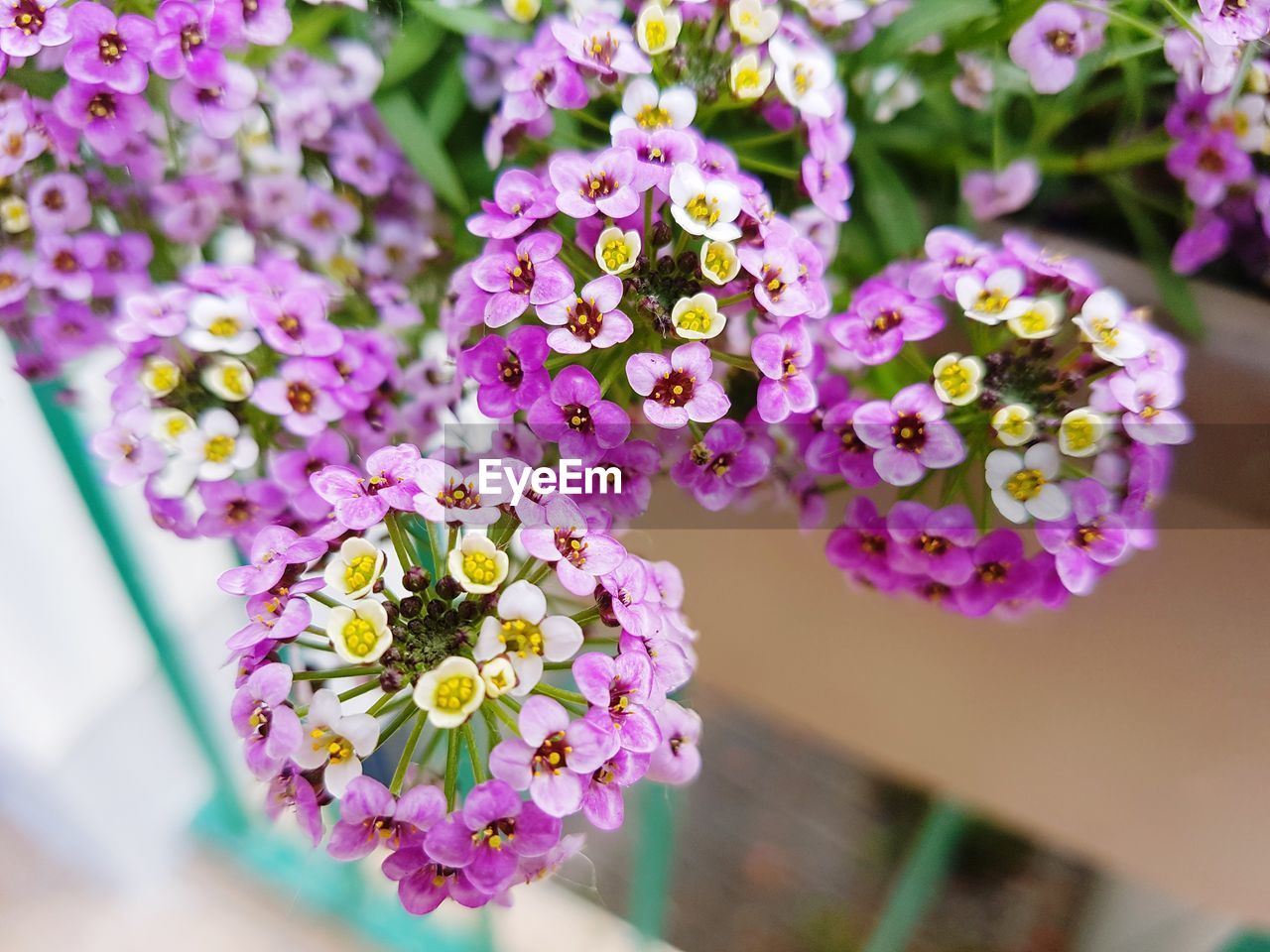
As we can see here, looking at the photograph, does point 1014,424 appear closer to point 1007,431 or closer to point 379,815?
point 1007,431

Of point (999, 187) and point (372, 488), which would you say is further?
point (999, 187)

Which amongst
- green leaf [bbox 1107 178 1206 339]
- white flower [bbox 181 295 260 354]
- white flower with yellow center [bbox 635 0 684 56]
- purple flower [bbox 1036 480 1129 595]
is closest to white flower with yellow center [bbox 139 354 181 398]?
white flower [bbox 181 295 260 354]

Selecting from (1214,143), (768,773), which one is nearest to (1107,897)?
(768,773)

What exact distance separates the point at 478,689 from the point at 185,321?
21 centimetres

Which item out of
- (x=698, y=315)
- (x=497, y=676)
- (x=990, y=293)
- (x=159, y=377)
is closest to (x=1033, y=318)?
(x=990, y=293)

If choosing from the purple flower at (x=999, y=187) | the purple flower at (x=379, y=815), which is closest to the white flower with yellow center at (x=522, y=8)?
the purple flower at (x=999, y=187)

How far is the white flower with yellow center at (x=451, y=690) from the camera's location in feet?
0.91

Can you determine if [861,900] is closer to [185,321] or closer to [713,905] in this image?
[713,905]

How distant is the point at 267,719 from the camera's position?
299mm

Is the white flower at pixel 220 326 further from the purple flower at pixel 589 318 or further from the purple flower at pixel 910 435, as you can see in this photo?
the purple flower at pixel 910 435

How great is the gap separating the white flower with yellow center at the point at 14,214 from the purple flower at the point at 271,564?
0.66 feet

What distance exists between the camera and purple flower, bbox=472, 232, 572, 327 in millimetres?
319

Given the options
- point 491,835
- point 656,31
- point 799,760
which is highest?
point 656,31

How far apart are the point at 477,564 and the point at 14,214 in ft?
0.91
